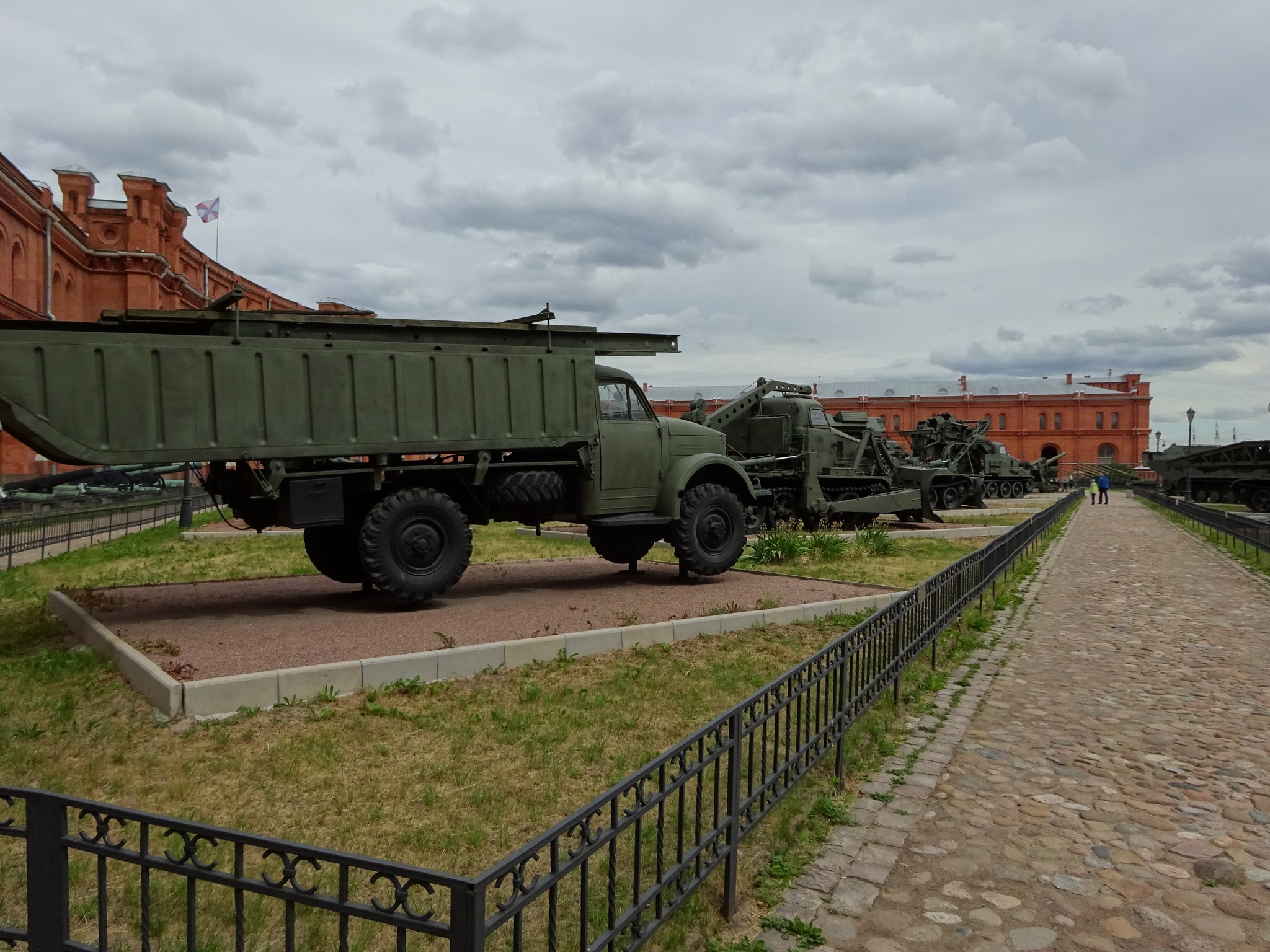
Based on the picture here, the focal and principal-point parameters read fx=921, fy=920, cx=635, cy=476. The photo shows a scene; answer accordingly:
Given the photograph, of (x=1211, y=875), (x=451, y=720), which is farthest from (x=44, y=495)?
(x=1211, y=875)

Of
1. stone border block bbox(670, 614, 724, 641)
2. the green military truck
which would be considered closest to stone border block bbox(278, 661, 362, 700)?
the green military truck

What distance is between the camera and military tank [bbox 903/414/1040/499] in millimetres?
36844

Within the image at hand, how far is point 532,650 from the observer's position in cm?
764

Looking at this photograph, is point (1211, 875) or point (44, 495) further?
point (44, 495)

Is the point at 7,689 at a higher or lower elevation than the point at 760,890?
higher

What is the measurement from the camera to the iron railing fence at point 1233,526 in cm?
1733

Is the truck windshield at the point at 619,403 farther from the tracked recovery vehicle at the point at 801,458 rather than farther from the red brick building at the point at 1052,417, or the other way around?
the red brick building at the point at 1052,417

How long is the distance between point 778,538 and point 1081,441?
71.4m

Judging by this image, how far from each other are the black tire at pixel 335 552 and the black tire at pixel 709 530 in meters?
3.81

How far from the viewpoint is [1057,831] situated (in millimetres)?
4738

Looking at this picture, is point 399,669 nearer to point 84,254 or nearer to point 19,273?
point 19,273

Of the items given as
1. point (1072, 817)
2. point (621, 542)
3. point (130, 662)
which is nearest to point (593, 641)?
point (130, 662)

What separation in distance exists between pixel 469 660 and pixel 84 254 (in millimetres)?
38833

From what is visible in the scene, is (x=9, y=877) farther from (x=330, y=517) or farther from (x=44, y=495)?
(x=44, y=495)
